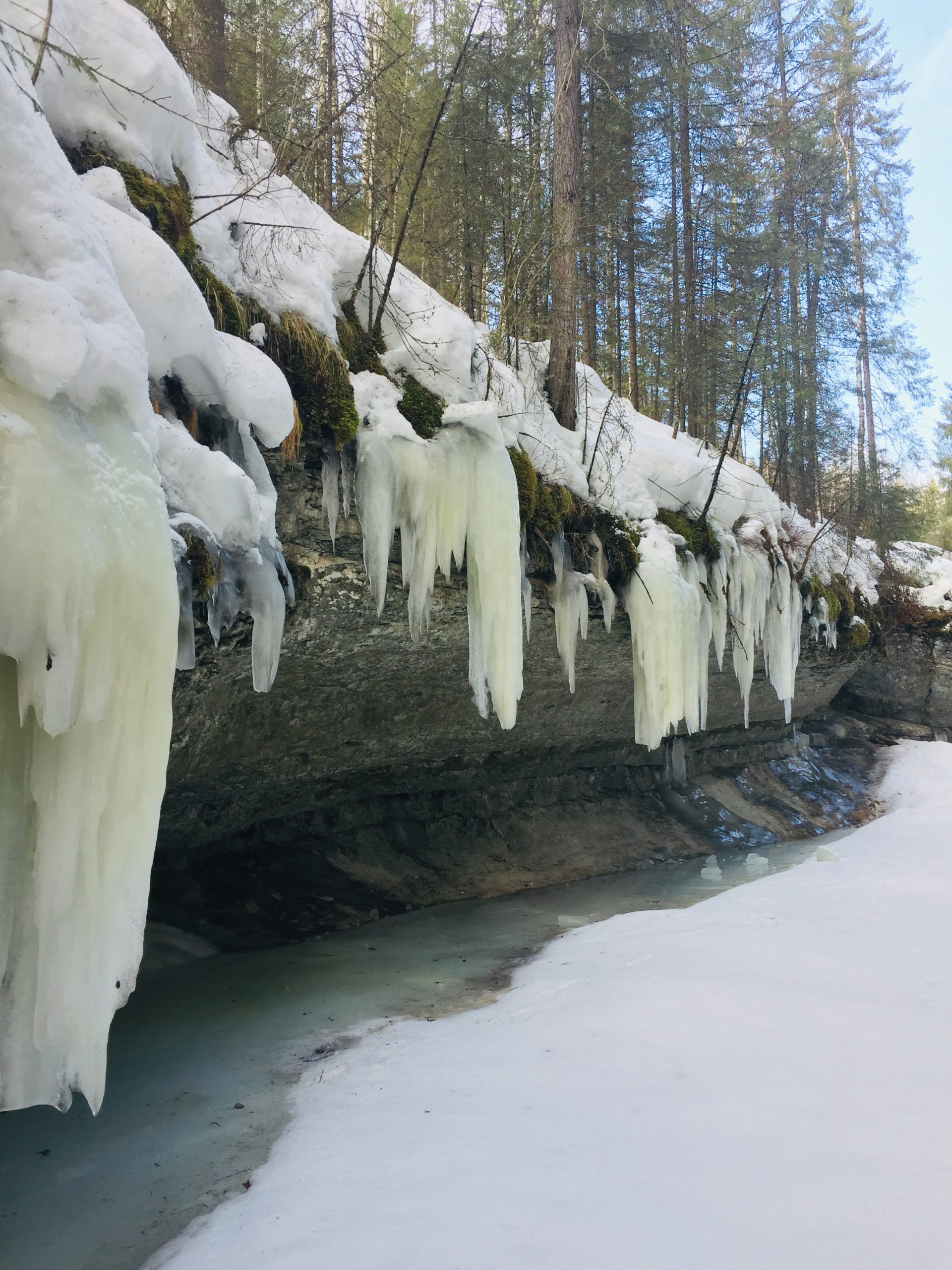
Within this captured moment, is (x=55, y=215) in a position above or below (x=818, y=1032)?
above

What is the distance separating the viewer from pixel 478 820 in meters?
8.72

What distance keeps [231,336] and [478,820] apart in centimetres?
613

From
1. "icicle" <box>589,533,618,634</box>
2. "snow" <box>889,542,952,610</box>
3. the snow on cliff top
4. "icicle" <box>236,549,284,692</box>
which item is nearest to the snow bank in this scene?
the snow on cliff top

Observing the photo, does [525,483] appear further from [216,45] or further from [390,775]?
[216,45]

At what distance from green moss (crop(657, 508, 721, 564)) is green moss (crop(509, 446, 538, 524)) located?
2.12m

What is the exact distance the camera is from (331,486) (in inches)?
188

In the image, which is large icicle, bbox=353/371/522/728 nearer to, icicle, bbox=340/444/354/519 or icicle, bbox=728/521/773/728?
icicle, bbox=340/444/354/519

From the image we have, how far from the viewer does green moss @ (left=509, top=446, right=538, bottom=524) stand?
5.97 m

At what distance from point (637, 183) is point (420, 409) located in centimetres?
883

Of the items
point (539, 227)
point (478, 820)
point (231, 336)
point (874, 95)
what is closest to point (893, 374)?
point (874, 95)

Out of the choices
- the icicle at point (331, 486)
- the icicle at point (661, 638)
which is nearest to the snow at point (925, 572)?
the icicle at point (661, 638)

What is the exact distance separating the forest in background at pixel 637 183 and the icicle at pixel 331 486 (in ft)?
4.91

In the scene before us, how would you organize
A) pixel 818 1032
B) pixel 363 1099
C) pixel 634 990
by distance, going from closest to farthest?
pixel 818 1032
pixel 363 1099
pixel 634 990

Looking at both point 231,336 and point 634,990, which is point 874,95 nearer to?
point 231,336
